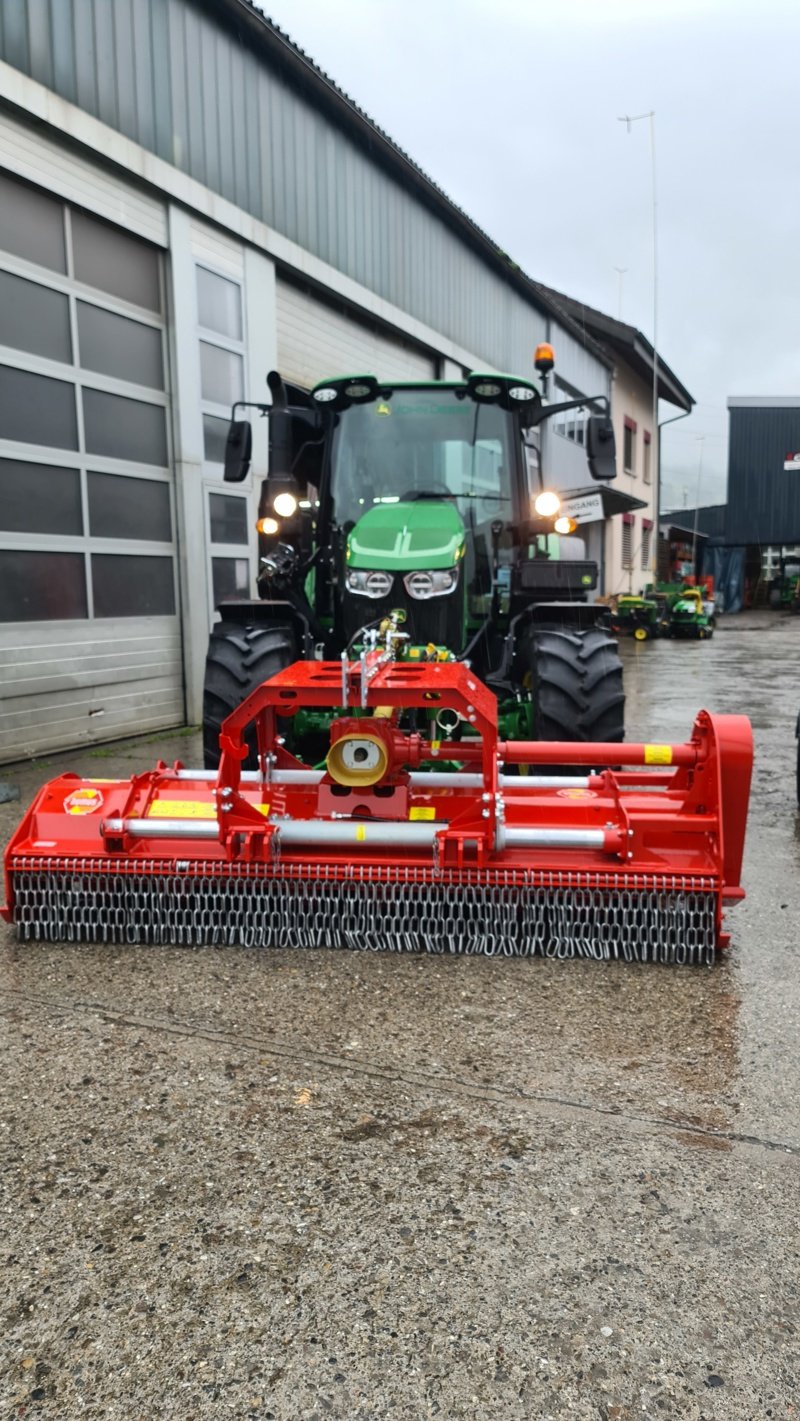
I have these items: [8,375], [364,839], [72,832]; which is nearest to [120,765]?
[8,375]

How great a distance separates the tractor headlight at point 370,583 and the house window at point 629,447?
832 inches

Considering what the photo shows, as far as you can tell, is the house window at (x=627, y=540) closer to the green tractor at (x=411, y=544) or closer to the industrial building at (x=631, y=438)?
the industrial building at (x=631, y=438)

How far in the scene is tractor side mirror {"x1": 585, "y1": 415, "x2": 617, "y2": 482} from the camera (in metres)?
5.41

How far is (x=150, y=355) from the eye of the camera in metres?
8.12

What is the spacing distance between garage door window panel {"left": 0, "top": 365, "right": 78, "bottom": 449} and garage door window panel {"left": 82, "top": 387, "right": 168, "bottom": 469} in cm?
18

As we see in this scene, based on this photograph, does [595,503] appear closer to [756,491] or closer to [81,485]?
[81,485]

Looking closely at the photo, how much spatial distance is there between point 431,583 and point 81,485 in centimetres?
372

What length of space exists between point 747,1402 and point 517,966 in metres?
1.73

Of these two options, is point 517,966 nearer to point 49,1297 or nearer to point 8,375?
point 49,1297

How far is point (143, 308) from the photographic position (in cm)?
802

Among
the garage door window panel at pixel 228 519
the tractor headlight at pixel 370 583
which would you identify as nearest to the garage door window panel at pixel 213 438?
the garage door window panel at pixel 228 519

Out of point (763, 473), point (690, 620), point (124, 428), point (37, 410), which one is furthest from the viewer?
point (763, 473)

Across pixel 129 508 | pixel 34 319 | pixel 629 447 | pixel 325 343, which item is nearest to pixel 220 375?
pixel 129 508

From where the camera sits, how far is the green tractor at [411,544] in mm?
4980
